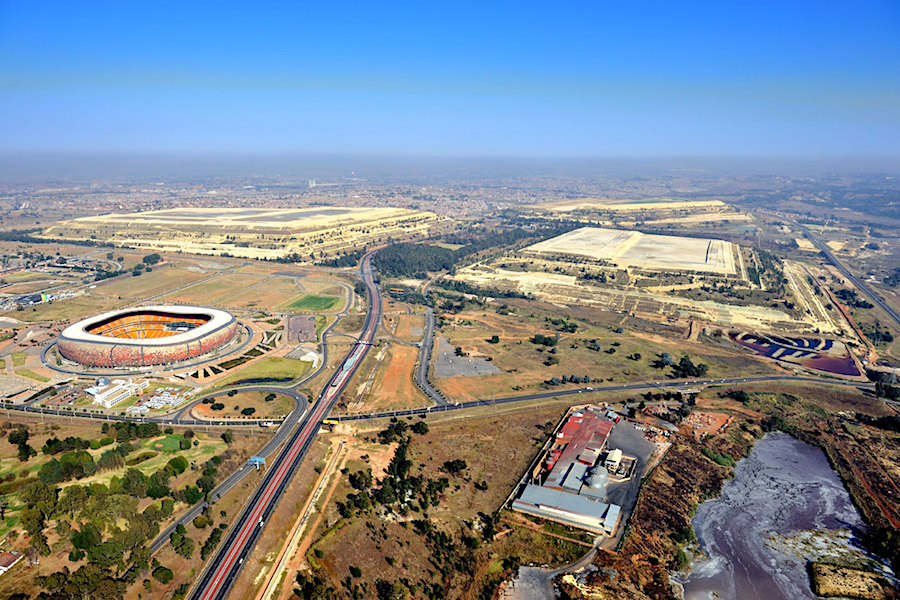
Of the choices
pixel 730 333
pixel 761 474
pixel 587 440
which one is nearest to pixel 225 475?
pixel 587 440

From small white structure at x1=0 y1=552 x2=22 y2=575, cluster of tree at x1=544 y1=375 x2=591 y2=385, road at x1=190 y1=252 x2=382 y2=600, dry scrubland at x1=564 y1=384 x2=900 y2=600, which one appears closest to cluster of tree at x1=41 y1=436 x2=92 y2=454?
small white structure at x1=0 y1=552 x2=22 y2=575

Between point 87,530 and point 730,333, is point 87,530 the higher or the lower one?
the higher one

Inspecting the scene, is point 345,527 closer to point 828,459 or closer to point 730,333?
point 828,459

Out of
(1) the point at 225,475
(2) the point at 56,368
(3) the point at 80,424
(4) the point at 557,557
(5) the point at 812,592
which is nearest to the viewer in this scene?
(5) the point at 812,592

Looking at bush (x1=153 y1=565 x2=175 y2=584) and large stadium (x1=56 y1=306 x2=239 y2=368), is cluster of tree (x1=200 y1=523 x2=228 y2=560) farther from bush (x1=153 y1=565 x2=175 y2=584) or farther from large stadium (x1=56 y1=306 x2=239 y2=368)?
large stadium (x1=56 y1=306 x2=239 y2=368)

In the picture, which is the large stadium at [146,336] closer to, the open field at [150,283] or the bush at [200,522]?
the open field at [150,283]

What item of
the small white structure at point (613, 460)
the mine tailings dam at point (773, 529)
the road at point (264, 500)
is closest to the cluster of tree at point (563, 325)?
the road at point (264, 500)
